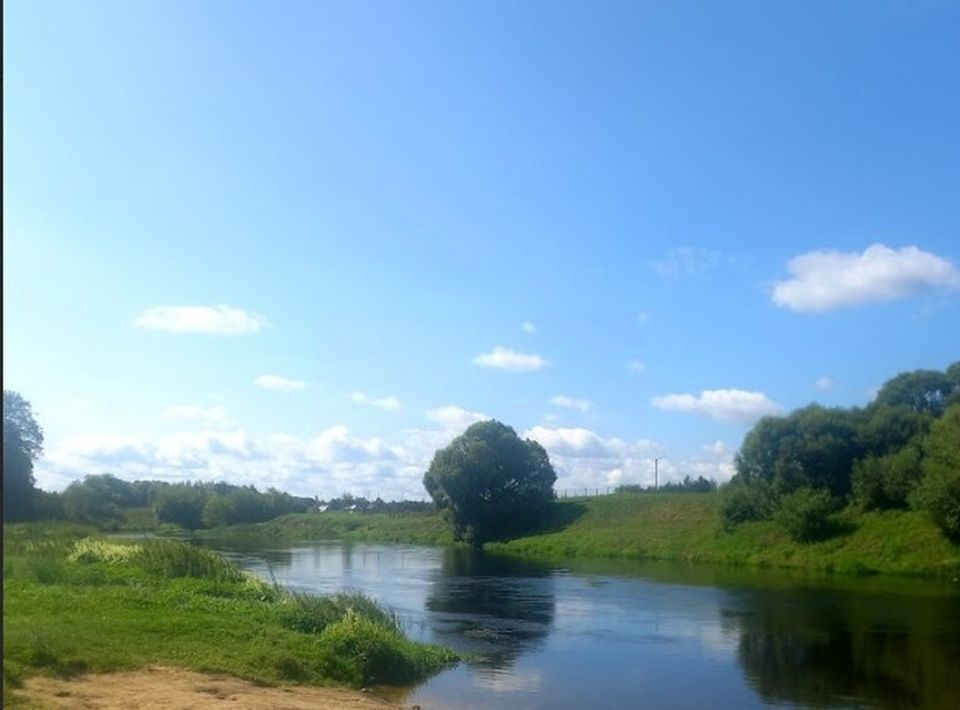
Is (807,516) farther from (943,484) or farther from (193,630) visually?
(193,630)

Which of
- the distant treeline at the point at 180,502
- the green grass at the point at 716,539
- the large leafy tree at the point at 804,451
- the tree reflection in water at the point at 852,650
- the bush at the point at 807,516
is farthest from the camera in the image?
the distant treeline at the point at 180,502

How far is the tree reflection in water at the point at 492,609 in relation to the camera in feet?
88.1

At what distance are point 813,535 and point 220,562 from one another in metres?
42.2

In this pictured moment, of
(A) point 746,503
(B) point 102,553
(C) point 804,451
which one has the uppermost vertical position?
(C) point 804,451

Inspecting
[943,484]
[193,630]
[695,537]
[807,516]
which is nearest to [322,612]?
[193,630]

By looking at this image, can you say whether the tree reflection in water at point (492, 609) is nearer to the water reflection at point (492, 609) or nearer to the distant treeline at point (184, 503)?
the water reflection at point (492, 609)

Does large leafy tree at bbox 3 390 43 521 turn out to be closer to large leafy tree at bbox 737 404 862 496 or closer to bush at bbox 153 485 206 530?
bush at bbox 153 485 206 530

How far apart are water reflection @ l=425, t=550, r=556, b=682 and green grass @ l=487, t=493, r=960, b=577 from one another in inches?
540

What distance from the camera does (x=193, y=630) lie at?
2025 cm

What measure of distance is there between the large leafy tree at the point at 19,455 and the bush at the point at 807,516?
48.5 metres

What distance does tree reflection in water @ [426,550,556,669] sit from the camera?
1057 inches

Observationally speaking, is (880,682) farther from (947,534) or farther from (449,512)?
(449,512)

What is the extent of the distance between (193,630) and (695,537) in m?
55.5

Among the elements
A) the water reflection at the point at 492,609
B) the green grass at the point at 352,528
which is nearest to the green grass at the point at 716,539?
the water reflection at the point at 492,609
